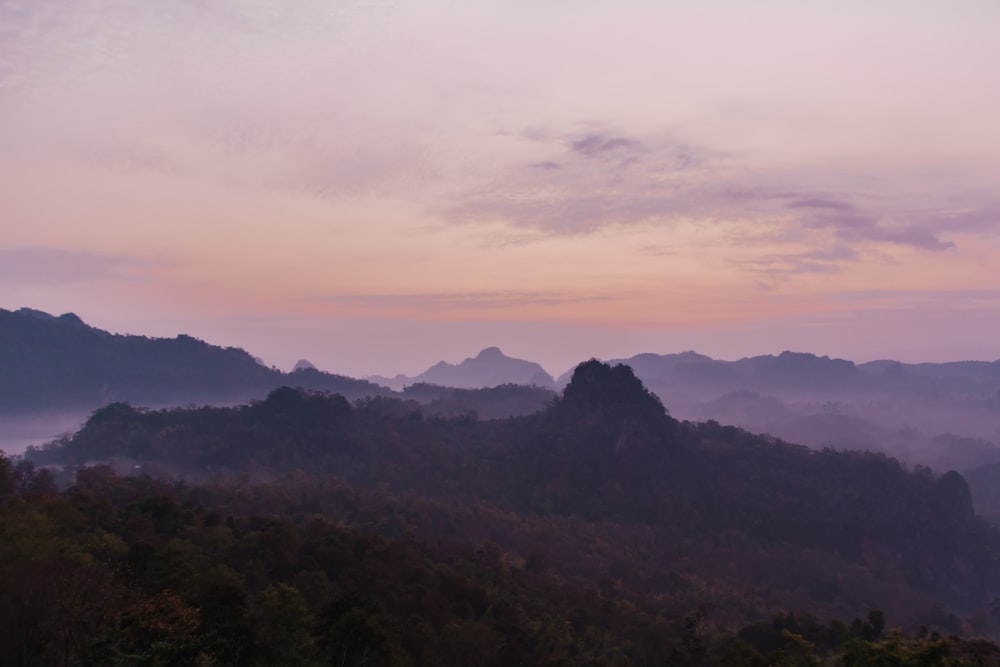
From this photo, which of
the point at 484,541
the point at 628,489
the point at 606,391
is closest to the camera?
the point at 484,541

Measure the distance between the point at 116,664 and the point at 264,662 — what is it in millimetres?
8247

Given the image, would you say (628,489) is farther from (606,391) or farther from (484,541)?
(484,541)

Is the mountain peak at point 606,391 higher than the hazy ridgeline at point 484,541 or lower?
higher

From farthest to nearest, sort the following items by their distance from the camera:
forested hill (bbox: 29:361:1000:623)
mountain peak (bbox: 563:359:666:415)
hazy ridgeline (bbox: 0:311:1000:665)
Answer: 1. mountain peak (bbox: 563:359:666:415)
2. forested hill (bbox: 29:361:1000:623)
3. hazy ridgeline (bbox: 0:311:1000:665)

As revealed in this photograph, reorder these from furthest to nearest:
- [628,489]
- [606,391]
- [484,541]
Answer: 1. [606,391]
2. [628,489]
3. [484,541]

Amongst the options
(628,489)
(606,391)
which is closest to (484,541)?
(628,489)

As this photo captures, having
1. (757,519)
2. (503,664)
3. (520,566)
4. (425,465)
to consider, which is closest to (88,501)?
(503,664)

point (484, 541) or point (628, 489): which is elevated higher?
point (484, 541)

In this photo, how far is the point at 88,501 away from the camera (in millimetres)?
41344

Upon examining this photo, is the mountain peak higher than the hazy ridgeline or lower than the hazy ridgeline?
higher

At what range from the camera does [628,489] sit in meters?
104

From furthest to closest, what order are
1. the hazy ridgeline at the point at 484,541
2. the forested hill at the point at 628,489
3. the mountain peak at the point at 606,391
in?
the mountain peak at the point at 606,391 → the forested hill at the point at 628,489 → the hazy ridgeline at the point at 484,541

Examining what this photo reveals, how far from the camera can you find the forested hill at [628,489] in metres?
73.6

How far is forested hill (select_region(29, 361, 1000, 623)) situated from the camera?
7356 centimetres
